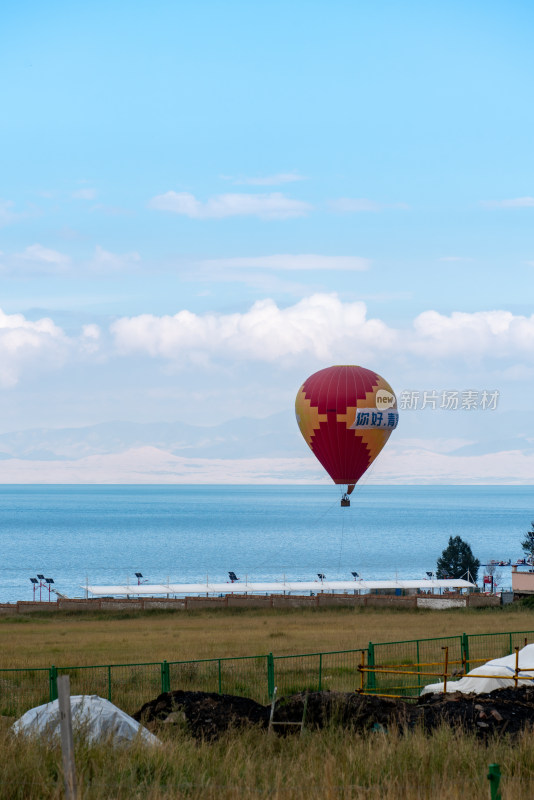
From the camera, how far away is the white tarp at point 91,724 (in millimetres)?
13617

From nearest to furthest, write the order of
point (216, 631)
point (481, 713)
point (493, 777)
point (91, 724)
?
point (493, 777)
point (91, 724)
point (481, 713)
point (216, 631)

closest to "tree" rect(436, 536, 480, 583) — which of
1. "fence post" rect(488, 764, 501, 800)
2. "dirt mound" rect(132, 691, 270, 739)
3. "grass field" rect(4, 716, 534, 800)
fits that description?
"dirt mound" rect(132, 691, 270, 739)

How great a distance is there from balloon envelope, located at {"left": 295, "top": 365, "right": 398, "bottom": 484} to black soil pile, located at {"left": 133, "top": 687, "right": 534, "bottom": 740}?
27562mm

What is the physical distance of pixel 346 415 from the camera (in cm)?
4541

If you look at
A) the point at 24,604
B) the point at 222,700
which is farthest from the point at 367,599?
the point at 222,700

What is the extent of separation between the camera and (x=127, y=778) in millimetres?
11625

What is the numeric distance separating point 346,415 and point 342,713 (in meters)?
29.6

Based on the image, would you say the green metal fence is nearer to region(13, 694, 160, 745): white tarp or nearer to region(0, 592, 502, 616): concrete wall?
region(13, 694, 160, 745): white tarp

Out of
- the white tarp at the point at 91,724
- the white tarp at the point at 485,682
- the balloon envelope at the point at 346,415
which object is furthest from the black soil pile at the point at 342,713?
the balloon envelope at the point at 346,415

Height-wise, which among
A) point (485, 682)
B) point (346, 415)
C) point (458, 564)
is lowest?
point (458, 564)

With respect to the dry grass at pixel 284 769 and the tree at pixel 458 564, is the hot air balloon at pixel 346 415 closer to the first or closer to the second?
the dry grass at pixel 284 769

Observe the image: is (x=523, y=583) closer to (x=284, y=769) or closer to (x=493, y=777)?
(x=284, y=769)

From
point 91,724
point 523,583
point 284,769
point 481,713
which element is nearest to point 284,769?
point 284,769

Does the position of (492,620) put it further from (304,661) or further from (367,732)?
(367,732)
